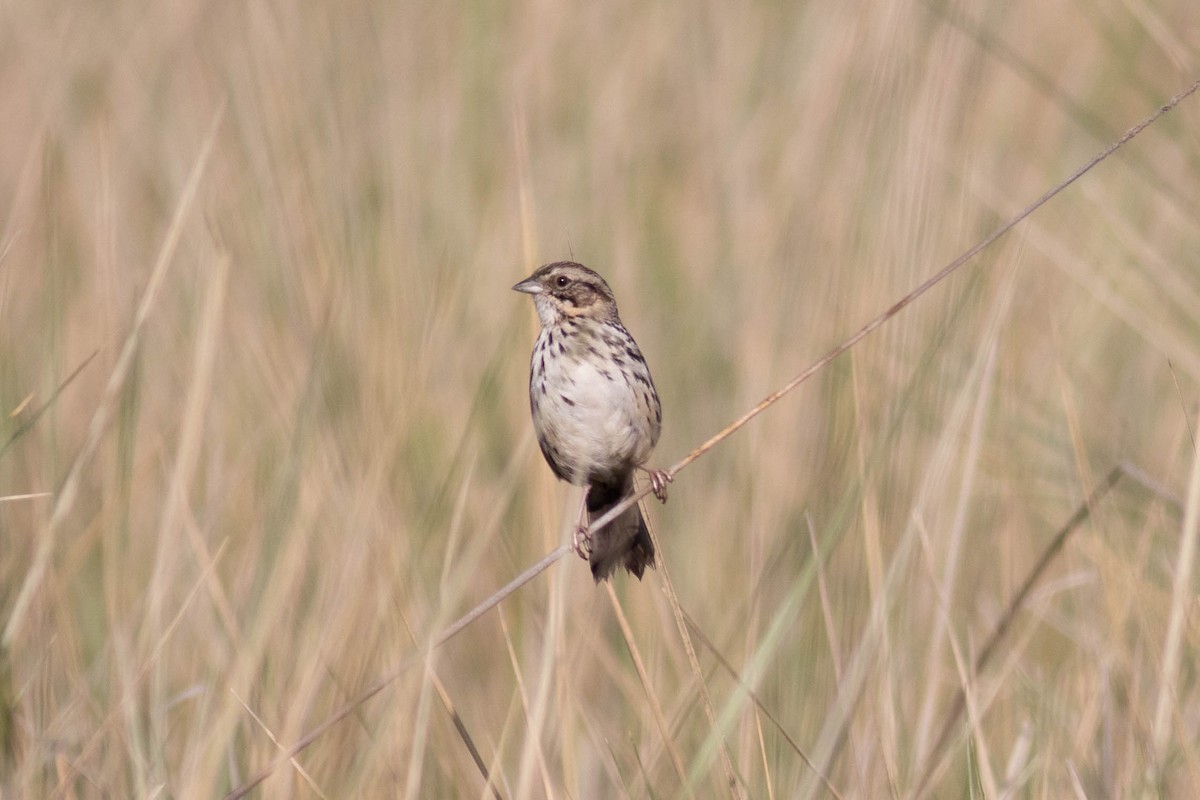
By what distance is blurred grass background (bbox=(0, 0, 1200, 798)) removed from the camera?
2.21 meters

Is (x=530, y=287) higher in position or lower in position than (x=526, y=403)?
higher

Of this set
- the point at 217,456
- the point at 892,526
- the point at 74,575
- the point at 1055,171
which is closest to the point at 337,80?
the point at 217,456

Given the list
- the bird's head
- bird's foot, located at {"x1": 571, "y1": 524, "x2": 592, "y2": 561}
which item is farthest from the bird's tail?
the bird's head

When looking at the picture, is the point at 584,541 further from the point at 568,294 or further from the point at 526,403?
the point at 526,403

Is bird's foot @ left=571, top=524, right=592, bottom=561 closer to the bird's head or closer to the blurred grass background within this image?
the blurred grass background

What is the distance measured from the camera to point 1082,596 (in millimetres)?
2811

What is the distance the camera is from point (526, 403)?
3508 mm

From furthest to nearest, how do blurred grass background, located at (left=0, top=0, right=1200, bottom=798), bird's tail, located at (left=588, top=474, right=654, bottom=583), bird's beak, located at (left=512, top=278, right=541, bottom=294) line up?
bird's beak, located at (left=512, top=278, right=541, bottom=294) → bird's tail, located at (left=588, top=474, right=654, bottom=583) → blurred grass background, located at (left=0, top=0, right=1200, bottom=798)

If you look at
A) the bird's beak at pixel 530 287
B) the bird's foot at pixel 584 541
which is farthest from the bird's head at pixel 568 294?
the bird's foot at pixel 584 541

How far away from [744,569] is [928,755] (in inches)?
31.5

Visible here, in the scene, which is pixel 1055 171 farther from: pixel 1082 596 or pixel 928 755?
pixel 928 755

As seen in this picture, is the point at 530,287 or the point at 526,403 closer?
the point at 530,287

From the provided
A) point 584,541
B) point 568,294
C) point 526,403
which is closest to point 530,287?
point 568,294

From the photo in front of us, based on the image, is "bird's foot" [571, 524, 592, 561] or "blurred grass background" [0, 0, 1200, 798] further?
"bird's foot" [571, 524, 592, 561]
